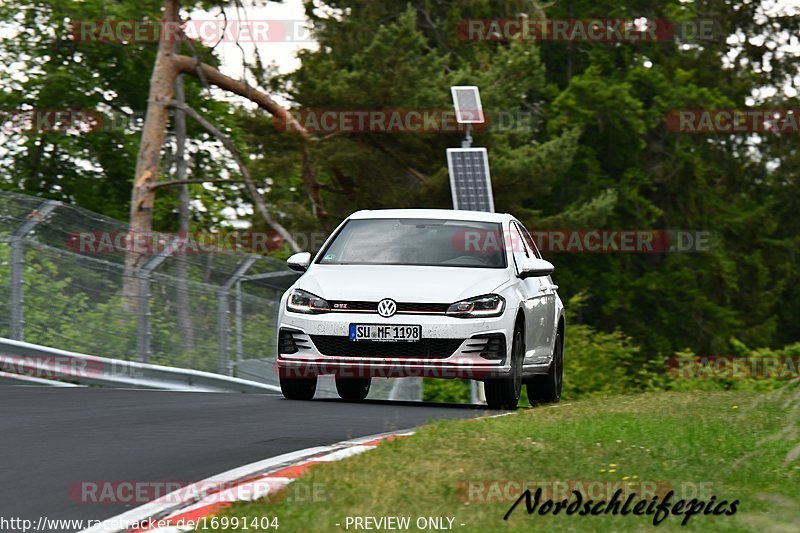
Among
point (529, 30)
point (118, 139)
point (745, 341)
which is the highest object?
point (529, 30)

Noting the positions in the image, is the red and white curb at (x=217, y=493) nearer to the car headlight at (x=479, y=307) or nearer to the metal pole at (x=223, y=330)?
the car headlight at (x=479, y=307)

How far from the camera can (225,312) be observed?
2098 centimetres

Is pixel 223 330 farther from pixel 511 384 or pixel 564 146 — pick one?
pixel 564 146

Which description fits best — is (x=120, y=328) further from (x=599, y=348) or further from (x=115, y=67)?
(x=115, y=67)

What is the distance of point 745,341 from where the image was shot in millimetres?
60188

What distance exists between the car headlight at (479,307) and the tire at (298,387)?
1.88 meters

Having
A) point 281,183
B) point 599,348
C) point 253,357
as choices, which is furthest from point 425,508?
point 281,183

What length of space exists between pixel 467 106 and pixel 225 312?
994cm

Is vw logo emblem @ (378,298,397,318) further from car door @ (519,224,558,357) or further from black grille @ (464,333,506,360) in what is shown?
car door @ (519,224,558,357)

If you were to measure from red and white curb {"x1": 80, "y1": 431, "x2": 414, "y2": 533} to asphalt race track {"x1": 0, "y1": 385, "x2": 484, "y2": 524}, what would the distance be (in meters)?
0.16

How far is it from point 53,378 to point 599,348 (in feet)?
82.1

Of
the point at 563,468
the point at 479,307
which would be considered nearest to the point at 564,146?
the point at 479,307

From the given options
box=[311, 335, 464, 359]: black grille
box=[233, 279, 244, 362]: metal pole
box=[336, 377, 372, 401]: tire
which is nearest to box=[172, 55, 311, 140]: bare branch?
box=[233, 279, 244, 362]: metal pole

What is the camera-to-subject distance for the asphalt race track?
26.8 feet
